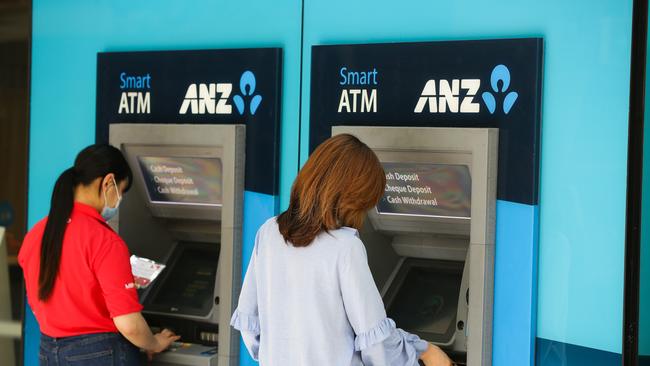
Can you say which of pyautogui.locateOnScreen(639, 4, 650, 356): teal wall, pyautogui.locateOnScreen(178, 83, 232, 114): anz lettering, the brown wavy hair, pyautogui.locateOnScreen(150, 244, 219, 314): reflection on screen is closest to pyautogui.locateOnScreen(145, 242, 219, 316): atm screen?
pyautogui.locateOnScreen(150, 244, 219, 314): reflection on screen

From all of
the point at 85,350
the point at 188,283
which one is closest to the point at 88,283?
the point at 85,350

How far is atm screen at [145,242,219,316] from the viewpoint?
375 centimetres

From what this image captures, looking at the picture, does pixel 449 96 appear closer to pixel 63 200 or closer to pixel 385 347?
pixel 385 347

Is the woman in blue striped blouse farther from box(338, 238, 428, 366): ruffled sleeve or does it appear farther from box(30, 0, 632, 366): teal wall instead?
box(30, 0, 632, 366): teal wall

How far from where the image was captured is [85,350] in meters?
3.21

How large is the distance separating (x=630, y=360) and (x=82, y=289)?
181 cm

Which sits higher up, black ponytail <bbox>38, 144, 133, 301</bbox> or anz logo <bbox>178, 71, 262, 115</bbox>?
anz logo <bbox>178, 71, 262, 115</bbox>

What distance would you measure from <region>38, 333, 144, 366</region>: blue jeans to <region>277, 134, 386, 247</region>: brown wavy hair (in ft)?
3.32

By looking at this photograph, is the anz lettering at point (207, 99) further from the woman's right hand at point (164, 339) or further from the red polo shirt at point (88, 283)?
the woman's right hand at point (164, 339)

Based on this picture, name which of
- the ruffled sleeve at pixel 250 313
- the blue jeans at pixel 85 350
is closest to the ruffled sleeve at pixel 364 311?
the ruffled sleeve at pixel 250 313

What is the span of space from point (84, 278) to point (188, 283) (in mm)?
714

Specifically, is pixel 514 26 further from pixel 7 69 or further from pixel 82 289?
pixel 7 69

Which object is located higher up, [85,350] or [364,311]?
[364,311]

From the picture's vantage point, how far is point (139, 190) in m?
3.89
